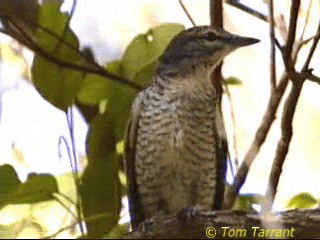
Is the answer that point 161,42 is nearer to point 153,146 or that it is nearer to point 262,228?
point 153,146

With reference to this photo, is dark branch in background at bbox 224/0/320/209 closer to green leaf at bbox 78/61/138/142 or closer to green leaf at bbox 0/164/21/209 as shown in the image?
green leaf at bbox 78/61/138/142

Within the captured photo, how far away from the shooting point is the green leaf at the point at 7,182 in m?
1.13

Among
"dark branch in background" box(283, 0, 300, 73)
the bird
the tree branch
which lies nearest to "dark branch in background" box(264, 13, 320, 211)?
"dark branch in background" box(283, 0, 300, 73)

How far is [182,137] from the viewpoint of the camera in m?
1.45

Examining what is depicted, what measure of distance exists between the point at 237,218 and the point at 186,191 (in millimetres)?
427

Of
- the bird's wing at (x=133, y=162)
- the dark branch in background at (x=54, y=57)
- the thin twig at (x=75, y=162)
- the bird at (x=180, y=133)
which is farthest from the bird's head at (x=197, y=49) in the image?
the thin twig at (x=75, y=162)

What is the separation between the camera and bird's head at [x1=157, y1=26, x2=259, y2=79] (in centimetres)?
141

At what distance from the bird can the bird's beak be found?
2 cm

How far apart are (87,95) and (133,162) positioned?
316 mm

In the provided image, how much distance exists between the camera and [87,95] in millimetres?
1218

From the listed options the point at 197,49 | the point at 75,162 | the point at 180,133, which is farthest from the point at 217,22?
the point at 75,162

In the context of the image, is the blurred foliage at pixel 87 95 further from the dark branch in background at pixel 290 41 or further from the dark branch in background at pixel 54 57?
the dark branch in background at pixel 290 41

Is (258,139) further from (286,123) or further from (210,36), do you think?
(210,36)
